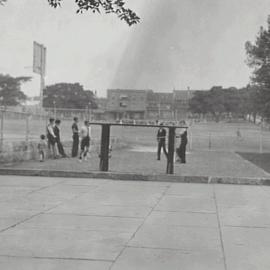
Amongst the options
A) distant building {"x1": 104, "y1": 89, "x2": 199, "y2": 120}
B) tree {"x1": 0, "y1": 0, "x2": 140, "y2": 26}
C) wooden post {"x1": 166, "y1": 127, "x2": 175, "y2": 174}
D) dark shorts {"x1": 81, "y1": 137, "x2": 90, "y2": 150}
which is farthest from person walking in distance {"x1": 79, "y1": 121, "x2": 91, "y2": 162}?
distant building {"x1": 104, "y1": 89, "x2": 199, "y2": 120}

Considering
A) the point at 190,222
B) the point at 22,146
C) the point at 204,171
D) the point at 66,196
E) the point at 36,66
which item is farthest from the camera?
the point at 36,66

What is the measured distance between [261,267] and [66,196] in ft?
20.8

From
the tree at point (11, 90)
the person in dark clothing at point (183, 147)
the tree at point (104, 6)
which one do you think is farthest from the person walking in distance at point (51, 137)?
the tree at point (11, 90)

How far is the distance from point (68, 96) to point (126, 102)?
3727cm

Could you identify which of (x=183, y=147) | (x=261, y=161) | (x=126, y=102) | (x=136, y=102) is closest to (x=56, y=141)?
(x=183, y=147)

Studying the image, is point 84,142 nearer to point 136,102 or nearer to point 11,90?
point 136,102

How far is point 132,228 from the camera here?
8.09 metres

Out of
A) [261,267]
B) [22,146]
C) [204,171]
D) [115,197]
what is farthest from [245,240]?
[22,146]

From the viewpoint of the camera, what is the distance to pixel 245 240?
24.2 feet

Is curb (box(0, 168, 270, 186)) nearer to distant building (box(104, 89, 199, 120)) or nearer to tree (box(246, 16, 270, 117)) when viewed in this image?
tree (box(246, 16, 270, 117))

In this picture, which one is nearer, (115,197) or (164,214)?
(164,214)

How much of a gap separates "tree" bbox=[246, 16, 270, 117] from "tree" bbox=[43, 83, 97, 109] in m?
82.0

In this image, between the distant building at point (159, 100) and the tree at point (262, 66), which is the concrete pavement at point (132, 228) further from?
the distant building at point (159, 100)

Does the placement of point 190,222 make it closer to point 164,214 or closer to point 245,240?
point 164,214
